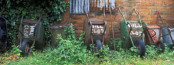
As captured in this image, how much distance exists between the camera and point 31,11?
5.84m

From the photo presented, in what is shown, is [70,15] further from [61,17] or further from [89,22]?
[89,22]

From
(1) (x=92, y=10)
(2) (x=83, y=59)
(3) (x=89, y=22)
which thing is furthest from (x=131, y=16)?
(2) (x=83, y=59)

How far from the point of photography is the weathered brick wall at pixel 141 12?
20.0 feet

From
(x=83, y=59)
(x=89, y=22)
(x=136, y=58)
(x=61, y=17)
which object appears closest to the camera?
(x=83, y=59)

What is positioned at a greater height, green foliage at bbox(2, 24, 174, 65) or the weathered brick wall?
the weathered brick wall

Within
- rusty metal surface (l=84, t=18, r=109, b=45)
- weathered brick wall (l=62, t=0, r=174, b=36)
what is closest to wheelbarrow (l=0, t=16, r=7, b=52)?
weathered brick wall (l=62, t=0, r=174, b=36)

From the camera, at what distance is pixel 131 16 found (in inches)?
247

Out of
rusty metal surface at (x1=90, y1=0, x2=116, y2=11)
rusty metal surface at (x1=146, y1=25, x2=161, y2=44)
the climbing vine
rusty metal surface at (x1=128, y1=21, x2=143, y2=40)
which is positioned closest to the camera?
rusty metal surface at (x1=128, y1=21, x2=143, y2=40)

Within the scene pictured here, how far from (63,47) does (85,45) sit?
1.13m

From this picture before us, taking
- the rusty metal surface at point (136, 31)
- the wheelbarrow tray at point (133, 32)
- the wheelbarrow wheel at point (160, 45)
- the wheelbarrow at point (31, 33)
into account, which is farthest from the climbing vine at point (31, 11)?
the wheelbarrow wheel at point (160, 45)

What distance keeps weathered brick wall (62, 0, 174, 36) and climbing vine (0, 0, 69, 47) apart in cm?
38

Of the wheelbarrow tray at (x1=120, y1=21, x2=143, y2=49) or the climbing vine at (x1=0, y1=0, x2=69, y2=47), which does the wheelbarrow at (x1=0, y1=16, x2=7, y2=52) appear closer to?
the climbing vine at (x1=0, y1=0, x2=69, y2=47)

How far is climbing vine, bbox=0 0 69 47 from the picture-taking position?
18.7ft

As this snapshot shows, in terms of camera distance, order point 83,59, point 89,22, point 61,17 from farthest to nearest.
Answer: point 61,17 → point 89,22 → point 83,59
